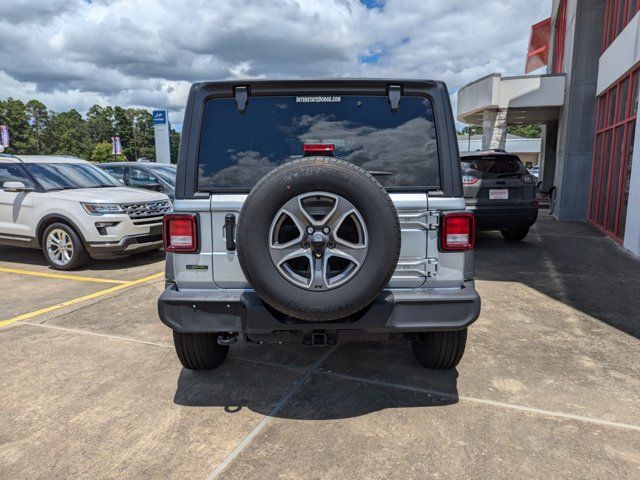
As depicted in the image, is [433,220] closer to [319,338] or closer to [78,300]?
[319,338]

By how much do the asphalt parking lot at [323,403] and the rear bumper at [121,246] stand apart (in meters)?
1.83

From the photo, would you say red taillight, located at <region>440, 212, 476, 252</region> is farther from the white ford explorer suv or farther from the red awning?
the red awning

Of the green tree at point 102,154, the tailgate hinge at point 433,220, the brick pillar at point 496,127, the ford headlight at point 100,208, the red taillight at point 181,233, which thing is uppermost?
the green tree at point 102,154

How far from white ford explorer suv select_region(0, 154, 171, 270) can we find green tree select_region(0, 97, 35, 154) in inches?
3642

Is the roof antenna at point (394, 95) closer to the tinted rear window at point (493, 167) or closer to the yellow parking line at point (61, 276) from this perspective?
the yellow parking line at point (61, 276)

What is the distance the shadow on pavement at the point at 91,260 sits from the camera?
7.37 meters

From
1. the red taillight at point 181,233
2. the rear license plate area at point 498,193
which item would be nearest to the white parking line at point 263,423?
the red taillight at point 181,233

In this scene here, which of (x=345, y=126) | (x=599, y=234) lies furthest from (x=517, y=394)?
(x=599, y=234)

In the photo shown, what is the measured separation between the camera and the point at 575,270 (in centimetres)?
679

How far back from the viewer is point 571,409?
297 cm

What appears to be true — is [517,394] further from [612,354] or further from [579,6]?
[579,6]

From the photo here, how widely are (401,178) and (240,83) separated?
1.16 m

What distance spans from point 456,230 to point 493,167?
20.3 ft

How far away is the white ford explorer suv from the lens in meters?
6.82
